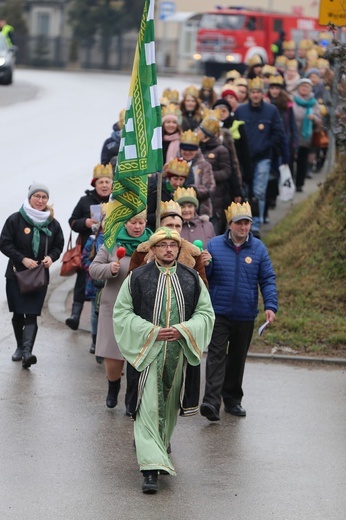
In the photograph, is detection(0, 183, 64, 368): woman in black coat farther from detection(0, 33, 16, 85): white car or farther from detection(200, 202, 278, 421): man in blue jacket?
detection(0, 33, 16, 85): white car

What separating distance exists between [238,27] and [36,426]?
44078mm

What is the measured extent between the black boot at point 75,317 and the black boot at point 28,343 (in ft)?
3.87

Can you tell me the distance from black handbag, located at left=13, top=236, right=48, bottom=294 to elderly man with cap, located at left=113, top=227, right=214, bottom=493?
294 cm

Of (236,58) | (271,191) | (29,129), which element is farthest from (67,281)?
(236,58)

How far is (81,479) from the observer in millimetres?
8477

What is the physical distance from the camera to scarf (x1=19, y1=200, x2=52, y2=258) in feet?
37.5

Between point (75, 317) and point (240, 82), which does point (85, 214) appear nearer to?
point (75, 317)

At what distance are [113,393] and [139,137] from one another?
1958mm

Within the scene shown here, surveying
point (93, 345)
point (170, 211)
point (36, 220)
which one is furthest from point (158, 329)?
point (93, 345)

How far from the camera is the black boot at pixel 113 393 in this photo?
402 inches

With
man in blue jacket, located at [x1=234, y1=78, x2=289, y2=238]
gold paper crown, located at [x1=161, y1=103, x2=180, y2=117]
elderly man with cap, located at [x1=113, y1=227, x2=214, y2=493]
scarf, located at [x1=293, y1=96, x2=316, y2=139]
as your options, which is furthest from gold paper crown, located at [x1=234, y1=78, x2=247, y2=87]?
elderly man with cap, located at [x1=113, y1=227, x2=214, y2=493]

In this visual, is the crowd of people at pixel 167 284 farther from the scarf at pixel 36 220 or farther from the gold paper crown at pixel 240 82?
the gold paper crown at pixel 240 82

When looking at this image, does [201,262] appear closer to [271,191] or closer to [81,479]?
[81,479]

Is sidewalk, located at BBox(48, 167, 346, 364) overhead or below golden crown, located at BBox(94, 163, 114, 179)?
below
